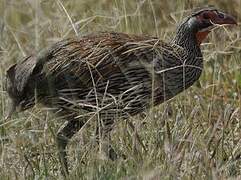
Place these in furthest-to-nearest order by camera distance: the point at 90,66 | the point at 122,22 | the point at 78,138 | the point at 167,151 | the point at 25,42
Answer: the point at 25,42 → the point at 122,22 → the point at 90,66 → the point at 78,138 → the point at 167,151

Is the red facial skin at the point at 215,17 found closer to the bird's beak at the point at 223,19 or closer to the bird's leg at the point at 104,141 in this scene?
the bird's beak at the point at 223,19

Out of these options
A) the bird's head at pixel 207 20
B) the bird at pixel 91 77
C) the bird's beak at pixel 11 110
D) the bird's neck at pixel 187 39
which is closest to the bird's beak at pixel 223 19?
the bird's head at pixel 207 20

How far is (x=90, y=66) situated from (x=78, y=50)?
13 centimetres

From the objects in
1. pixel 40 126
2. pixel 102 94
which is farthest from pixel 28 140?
pixel 102 94

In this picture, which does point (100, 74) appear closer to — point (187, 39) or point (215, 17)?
point (187, 39)

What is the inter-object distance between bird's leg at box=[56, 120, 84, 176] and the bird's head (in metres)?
0.88

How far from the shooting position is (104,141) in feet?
16.5

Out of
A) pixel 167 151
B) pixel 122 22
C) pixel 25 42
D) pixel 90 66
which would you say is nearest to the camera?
pixel 167 151

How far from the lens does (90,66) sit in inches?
221

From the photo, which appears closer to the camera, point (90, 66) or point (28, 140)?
point (28, 140)

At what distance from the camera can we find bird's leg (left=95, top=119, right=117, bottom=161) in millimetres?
4910

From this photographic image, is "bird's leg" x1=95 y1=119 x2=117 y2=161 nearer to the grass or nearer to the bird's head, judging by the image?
the grass

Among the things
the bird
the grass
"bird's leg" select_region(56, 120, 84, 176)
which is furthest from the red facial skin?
"bird's leg" select_region(56, 120, 84, 176)

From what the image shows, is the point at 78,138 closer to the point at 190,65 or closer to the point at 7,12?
the point at 190,65
